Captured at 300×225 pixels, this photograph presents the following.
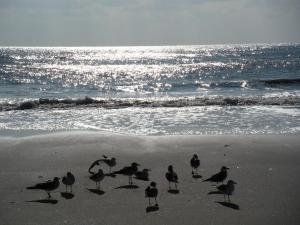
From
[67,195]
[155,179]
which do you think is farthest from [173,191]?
[67,195]

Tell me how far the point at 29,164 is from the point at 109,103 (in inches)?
671

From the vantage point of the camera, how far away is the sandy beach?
28.3 feet

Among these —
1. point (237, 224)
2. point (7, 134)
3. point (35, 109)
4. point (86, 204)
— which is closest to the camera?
point (237, 224)

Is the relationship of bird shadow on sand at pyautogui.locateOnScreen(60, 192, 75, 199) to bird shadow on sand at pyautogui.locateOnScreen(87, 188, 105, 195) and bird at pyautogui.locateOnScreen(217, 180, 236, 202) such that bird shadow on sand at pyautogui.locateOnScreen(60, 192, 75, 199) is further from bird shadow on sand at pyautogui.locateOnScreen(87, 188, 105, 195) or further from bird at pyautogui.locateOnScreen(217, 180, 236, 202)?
bird at pyautogui.locateOnScreen(217, 180, 236, 202)

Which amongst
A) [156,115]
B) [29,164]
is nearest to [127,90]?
[156,115]

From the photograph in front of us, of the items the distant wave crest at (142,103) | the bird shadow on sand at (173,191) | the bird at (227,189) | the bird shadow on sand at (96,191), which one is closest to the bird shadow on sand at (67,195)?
the bird shadow on sand at (96,191)

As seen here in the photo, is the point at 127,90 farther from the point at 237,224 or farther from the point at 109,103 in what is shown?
the point at 237,224

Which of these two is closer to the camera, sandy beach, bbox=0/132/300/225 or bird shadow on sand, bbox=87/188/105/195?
sandy beach, bbox=0/132/300/225

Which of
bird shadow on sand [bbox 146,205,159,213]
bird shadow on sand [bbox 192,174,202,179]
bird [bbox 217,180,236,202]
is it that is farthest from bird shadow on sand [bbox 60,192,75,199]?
bird [bbox 217,180,236,202]

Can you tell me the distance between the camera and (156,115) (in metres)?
23.0

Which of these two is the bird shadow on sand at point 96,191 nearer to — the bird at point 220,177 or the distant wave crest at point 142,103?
the bird at point 220,177

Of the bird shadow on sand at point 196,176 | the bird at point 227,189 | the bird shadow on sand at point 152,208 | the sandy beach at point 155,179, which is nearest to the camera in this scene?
the sandy beach at point 155,179

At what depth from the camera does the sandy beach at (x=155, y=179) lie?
8.62m

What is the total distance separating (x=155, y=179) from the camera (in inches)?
435
